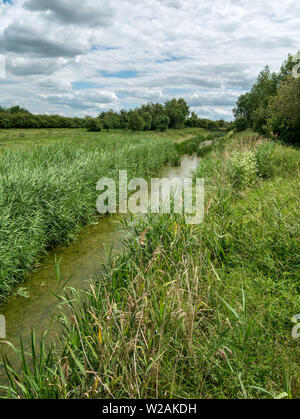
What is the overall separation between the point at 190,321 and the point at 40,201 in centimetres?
415

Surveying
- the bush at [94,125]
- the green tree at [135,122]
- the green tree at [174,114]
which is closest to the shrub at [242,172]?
the green tree at [135,122]

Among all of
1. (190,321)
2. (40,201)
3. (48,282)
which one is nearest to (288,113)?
(40,201)

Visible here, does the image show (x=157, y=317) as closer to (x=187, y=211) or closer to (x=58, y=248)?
(x=187, y=211)

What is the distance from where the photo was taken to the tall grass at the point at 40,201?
14.0 feet

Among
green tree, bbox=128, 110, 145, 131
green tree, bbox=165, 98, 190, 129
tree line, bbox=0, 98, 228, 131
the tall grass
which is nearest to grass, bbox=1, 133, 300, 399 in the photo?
the tall grass

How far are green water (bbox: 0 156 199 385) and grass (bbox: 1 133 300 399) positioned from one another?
1.46 ft

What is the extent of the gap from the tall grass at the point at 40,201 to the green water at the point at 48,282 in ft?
0.74

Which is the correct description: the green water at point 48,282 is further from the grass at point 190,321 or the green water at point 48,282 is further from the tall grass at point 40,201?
the grass at point 190,321

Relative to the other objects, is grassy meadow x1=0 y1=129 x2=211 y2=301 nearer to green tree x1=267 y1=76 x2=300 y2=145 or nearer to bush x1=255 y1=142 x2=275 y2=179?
bush x1=255 y1=142 x2=275 y2=179

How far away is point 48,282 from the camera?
4.50 m

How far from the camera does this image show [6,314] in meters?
3.75

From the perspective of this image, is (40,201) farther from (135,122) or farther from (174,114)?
(174,114)

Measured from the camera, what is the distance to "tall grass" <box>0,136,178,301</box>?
4.28 m
